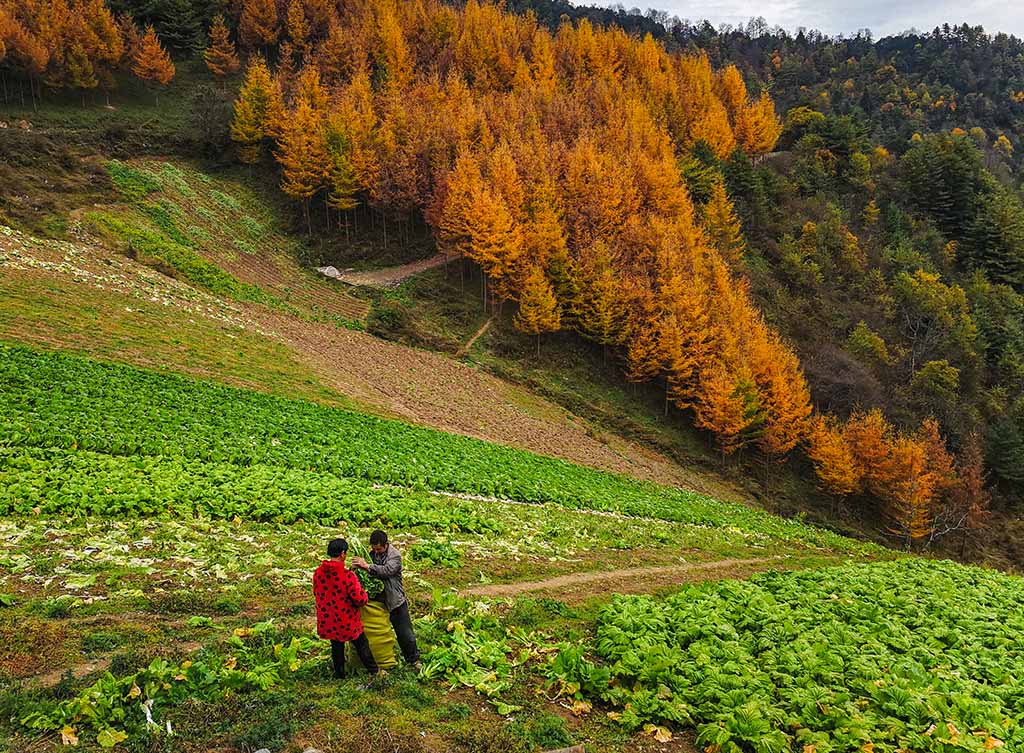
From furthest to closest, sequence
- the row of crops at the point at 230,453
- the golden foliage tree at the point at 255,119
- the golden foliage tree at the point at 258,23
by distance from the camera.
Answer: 1. the golden foliage tree at the point at 258,23
2. the golden foliage tree at the point at 255,119
3. the row of crops at the point at 230,453

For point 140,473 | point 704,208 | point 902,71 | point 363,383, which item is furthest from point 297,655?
point 902,71

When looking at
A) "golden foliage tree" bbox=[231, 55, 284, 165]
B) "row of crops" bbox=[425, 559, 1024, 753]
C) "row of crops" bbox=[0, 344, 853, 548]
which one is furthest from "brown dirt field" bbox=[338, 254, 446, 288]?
"row of crops" bbox=[425, 559, 1024, 753]

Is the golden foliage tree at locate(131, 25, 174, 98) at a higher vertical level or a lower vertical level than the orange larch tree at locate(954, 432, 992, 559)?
higher

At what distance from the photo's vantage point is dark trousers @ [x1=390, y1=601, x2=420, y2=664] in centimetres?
820

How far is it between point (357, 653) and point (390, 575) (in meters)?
1.07

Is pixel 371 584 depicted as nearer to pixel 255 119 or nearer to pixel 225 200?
→ pixel 225 200

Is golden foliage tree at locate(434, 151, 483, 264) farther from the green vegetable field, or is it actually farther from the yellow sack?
the yellow sack

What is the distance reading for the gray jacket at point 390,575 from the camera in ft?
26.1

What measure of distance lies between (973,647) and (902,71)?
22026cm

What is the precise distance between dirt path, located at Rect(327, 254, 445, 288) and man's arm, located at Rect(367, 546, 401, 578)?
46352 millimetres

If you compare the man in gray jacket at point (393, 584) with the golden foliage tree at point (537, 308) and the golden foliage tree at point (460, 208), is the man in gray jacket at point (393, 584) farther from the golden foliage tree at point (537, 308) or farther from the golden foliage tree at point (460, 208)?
the golden foliage tree at point (460, 208)

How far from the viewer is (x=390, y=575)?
8008 mm

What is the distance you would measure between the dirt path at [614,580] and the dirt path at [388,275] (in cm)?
4013

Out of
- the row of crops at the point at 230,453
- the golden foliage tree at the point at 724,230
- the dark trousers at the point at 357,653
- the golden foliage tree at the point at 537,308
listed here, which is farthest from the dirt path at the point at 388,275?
the dark trousers at the point at 357,653
